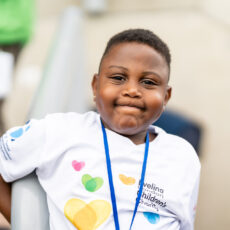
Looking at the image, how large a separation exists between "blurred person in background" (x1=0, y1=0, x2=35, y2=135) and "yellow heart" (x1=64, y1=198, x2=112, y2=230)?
131 centimetres

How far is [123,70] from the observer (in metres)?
1.03

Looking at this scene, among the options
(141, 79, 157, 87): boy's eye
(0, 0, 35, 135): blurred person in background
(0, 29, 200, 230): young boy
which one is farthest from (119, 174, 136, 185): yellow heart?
(0, 0, 35, 135): blurred person in background

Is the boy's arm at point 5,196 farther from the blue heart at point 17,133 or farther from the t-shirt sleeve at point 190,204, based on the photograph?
the t-shirt sleeve at point 190,204

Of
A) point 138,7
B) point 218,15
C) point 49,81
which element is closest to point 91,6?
point 138,7

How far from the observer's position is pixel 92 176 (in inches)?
39.5

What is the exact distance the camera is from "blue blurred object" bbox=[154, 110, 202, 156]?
3.08 meters

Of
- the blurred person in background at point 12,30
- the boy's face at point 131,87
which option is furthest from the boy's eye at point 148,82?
the blurred person in background at point 12,30

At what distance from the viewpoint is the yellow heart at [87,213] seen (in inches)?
37.8

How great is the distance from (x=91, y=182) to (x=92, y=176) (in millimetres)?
15

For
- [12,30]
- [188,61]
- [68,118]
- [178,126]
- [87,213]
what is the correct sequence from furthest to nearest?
[188,61] < [178,126] < [12,30] < [68,118] < [87,213]

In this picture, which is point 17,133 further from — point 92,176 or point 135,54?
point 135,54

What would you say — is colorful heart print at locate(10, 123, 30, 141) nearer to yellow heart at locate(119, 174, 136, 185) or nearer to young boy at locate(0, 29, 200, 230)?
young boy at locate(0, 29, 200, 230)

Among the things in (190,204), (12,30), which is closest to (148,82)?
(190,204)

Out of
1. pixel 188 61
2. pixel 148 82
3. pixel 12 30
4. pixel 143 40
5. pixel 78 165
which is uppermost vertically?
pixel 188 61
